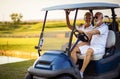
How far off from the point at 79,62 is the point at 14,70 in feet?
8.91

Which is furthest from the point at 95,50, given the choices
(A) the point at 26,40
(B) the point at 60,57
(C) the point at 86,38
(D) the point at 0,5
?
(D) the point at 0,5

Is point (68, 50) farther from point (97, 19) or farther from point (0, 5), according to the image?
point (0, 5)

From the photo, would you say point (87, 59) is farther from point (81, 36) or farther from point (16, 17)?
point (16, 17)

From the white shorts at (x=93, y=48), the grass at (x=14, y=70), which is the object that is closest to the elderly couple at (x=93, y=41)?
the white shorts at (x=93, y=48)

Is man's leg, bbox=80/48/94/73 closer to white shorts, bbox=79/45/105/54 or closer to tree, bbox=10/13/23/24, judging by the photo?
white shorts, bbox=79/45/105/54

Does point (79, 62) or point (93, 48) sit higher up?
point (93, 48)

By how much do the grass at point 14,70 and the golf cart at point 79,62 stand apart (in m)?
1.90

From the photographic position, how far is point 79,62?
4227mm

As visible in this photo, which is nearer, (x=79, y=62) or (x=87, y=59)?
(x=87, y=59)

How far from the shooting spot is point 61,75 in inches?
154

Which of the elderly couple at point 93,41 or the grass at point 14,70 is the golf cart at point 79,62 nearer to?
the elderly couple at point 93,41

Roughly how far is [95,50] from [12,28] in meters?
3.72

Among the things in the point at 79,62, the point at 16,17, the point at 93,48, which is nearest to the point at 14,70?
the point at 16,17

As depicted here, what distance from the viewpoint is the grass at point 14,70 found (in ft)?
20.1
